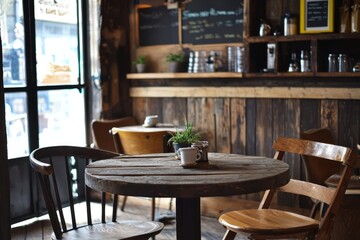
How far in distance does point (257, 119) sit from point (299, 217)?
5.71 feet

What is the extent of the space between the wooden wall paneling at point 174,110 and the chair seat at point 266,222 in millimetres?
2039

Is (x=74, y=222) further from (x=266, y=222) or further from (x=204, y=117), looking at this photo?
(x=204, y=117)

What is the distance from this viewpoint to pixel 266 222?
2590 mm

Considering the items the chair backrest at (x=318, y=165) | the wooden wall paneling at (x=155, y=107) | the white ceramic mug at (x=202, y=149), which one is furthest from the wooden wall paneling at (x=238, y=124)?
the white ceramic mug at (x=202, y=149)

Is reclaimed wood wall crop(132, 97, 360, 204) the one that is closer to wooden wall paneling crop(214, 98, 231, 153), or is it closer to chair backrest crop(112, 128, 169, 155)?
wooden wall paneling crop(214, 98, 231, 153)

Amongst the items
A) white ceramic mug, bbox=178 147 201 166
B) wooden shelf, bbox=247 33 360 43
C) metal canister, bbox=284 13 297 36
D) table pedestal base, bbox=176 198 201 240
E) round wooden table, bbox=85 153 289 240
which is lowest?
table pedestal base, bbox=176 198 201 240

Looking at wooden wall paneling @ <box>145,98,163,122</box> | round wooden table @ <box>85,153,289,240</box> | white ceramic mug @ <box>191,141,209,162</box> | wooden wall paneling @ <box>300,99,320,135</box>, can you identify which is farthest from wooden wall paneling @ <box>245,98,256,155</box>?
white ceramic mug @ <box>191,141,209,162</box>

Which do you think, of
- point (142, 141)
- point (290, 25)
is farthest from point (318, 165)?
point (142, 141)

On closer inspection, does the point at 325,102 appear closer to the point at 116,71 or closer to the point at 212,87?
the point at 212,87

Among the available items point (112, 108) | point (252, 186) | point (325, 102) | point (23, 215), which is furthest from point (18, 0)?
point (252, 186)

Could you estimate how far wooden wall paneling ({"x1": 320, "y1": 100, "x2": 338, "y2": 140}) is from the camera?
4.00 m

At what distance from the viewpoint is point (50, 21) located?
4441mm

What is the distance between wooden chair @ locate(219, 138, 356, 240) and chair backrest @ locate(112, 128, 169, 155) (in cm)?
Result: 131

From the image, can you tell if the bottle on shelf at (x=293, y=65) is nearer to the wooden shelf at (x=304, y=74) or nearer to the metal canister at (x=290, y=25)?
the wooden shelf at (x=304, y=74)
